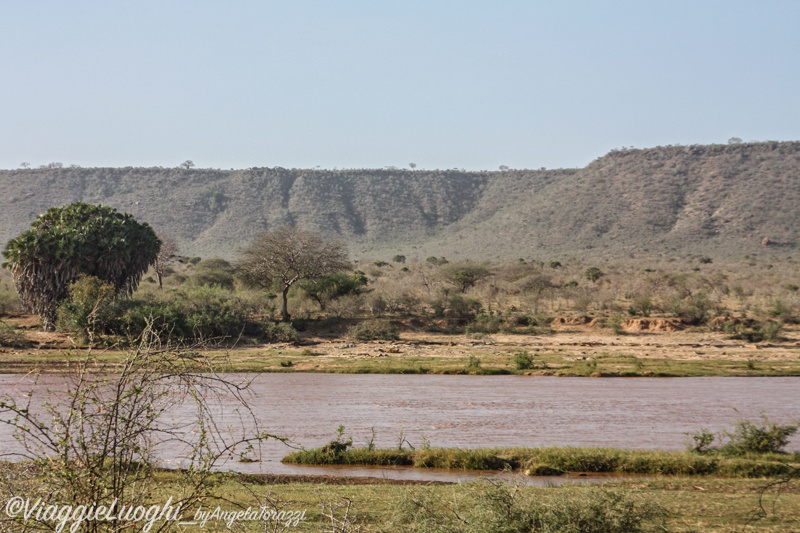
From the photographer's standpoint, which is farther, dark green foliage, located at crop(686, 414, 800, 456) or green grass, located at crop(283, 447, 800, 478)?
dark green foliage, located at crop(686, 414, 800, 456)

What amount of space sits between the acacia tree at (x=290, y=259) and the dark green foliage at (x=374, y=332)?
517 centimetres

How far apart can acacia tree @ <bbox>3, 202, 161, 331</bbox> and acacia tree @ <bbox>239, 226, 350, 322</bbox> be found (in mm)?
6266

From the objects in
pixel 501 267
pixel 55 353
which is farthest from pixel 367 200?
pixel 55 353

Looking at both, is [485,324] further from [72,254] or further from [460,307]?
[72,254]

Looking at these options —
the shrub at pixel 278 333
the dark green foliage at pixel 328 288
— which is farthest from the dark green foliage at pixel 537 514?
the dark green foliage at pixel 328 288

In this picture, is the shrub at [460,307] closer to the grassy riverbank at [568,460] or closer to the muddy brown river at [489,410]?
the muddy brown river at [489,410]

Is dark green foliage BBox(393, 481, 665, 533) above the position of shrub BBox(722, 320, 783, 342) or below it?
above

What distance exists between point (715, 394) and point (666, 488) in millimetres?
12935

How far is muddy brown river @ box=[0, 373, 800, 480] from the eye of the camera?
16.1 m

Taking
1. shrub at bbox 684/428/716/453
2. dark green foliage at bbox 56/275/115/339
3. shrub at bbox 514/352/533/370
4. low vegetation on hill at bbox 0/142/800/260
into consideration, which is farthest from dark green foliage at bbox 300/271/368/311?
low vegetation on hill at bbox 0/142/800/260

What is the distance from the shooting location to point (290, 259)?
42.5 meters

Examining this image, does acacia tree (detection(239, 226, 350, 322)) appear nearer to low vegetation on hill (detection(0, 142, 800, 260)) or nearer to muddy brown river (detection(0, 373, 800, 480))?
muddy brown river (detection(0, 373, 800, 480))

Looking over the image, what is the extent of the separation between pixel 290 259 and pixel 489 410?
2436 centimetres

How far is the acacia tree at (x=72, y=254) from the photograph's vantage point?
35.9 metres
